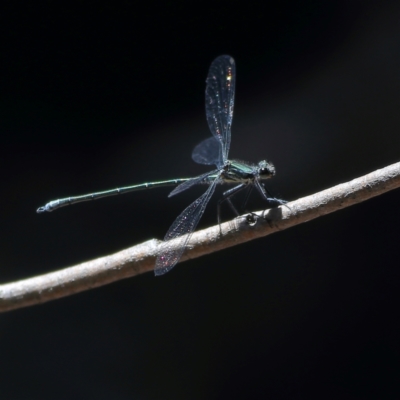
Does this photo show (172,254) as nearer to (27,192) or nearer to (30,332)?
(27,192)

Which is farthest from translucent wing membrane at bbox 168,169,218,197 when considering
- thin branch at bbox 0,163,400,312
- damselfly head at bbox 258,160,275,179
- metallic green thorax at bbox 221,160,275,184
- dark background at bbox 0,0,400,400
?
dark background at bbox 0,0,400,400

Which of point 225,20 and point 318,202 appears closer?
point 318,202

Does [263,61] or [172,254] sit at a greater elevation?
[263,61]

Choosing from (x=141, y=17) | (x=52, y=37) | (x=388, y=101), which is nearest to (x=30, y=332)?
(x=52, y=37)

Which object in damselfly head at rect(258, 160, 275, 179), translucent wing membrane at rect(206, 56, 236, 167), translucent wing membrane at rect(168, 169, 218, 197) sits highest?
translucent wing membrane at rect(206, 56, 236, 167)

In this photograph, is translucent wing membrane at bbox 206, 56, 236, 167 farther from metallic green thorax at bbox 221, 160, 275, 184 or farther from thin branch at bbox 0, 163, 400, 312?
thin branch at bbox 0, 163, 400, 312

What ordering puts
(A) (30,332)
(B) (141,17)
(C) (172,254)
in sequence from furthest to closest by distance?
1. (A) (30,332)
2. (B) (141,17)
3. (C) (172,254)

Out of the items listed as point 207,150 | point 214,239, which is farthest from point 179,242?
point 207,150
